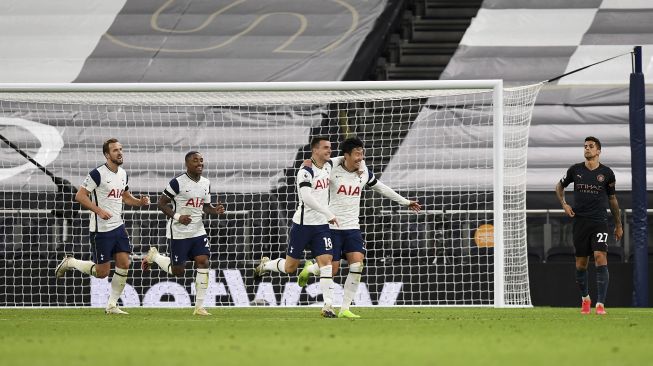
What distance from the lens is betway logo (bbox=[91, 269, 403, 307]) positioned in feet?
51.4

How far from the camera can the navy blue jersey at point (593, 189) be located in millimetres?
12969

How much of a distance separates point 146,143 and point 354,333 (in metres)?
8.54

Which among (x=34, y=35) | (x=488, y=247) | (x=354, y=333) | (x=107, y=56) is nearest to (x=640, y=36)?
(x=488, y=247)

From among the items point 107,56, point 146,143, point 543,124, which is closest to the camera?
point 146,143

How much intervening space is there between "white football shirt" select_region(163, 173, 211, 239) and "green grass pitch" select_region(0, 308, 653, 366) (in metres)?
0.93

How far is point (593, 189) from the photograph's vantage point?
12977 millimetres

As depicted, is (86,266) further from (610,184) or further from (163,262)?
(610,184)

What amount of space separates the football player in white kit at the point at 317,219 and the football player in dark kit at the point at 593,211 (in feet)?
8.65

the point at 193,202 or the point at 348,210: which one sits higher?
the point at 193,202

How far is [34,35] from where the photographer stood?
73.4ft

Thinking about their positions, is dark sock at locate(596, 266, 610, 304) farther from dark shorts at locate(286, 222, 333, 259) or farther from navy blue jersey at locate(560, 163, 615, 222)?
dark shorts at locate(286, 222, 333, 259)

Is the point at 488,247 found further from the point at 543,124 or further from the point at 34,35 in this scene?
the point at 34,35

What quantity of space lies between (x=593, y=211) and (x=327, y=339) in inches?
216

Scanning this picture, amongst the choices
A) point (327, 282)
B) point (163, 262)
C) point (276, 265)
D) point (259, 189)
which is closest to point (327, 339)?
point (327, 282)
